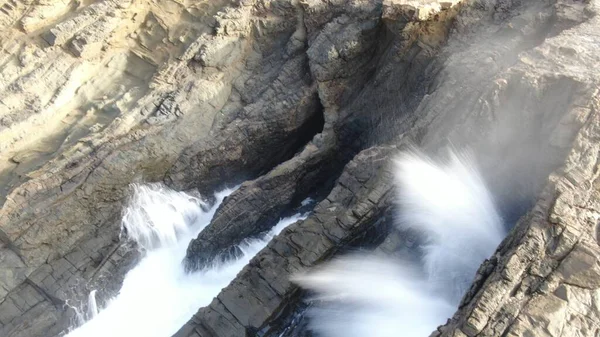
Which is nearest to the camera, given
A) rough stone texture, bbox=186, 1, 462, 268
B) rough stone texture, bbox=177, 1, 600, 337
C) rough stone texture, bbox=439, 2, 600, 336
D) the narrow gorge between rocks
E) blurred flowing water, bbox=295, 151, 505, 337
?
rough stone texture, bbox=439, 2, 600, 336

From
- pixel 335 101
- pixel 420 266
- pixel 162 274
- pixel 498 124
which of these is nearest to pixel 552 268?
pixel 420 266

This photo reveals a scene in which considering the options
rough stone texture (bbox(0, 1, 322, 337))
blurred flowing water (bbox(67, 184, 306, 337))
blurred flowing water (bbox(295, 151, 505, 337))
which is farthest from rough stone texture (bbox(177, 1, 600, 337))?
rough stone texture (bbox(0, 1, 322, 337))

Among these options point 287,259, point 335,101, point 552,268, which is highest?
point 335,101

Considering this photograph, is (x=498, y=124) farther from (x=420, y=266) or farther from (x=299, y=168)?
(x=299, y=168)

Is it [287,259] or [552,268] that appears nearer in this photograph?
[552,268]

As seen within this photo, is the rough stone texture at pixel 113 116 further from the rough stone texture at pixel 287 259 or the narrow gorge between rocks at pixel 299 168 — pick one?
the rough stone texture at pixel 287 259

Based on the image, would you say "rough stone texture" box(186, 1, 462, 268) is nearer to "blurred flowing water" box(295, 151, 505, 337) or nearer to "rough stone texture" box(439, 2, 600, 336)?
"blurred flowing water" box(295, 151, 505, 337)

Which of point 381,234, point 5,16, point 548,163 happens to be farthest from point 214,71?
point 548,163

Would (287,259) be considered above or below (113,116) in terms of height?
below
